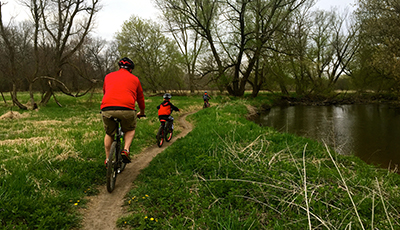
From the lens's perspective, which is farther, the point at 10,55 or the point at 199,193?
the point at 10,55

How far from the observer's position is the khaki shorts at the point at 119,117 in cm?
358

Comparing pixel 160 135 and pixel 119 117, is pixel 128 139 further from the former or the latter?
pixel 160 135

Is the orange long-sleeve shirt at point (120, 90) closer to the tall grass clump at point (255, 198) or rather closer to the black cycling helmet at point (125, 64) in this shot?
the black cycling helmet at point (125, 64)

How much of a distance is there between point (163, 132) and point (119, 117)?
3430mm

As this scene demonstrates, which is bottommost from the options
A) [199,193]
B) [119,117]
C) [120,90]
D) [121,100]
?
[199,193]

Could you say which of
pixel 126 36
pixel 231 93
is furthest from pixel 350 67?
pixel 126 36

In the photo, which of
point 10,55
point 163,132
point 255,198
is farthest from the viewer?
point 10,55

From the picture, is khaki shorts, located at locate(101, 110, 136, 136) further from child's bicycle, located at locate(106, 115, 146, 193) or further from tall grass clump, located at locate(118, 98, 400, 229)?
tall grass clump, located at locate(118, 98, 400, 229)

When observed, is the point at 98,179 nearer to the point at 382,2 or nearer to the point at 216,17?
the point at 382,2

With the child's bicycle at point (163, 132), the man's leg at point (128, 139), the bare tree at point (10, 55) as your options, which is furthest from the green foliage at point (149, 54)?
the man's leg at point (128, 139)

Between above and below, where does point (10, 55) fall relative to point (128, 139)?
above

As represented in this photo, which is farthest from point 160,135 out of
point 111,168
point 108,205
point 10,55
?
point 10,55

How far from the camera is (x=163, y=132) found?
23.0 feet

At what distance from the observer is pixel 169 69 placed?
105ft
